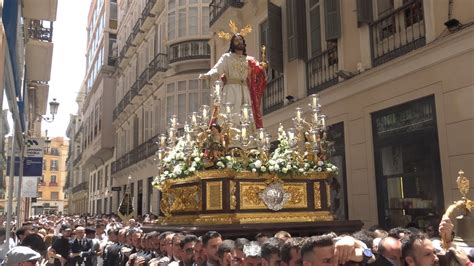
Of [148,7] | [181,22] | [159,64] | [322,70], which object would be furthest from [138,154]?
[322,70]

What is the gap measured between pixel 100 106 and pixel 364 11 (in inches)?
1311

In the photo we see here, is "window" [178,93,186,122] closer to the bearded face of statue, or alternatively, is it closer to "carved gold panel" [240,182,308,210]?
the bearded face of statue

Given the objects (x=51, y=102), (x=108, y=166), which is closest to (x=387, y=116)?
(x=51, y=102)

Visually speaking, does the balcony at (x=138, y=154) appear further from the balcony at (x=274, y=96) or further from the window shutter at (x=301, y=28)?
the window shutter at (x=301, y=28)

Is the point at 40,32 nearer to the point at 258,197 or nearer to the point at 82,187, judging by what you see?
the point at 258,197

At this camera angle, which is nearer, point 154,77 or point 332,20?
point 332,20

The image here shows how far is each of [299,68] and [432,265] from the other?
35.1 ft

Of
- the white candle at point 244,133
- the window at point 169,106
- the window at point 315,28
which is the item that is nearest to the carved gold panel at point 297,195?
the white candle at point 244,133

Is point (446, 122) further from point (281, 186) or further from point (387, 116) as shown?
point (281, 186)

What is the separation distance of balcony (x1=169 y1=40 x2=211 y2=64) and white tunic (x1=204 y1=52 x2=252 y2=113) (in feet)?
46.6

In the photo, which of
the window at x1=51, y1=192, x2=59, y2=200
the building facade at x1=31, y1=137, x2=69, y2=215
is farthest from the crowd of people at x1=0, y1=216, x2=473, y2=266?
the window at x1=51, y1=192, x2=59, y2=200

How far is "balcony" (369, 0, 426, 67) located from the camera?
9.83 m

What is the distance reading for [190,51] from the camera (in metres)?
23.9

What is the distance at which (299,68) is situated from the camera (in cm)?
1387
